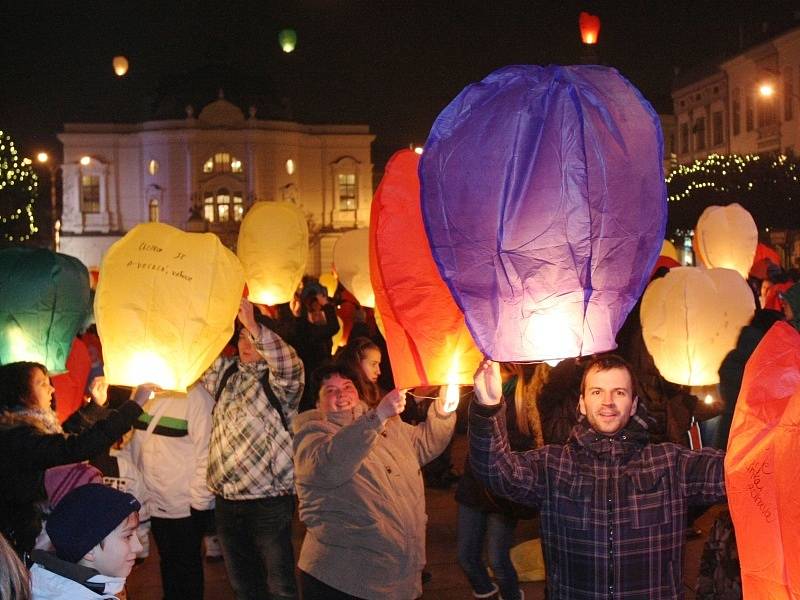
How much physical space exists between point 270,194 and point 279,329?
62.1 meters

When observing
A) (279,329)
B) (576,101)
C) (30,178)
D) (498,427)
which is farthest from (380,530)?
(30,178)

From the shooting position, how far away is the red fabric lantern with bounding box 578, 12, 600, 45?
13.0m

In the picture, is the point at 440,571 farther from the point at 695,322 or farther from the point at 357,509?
the point at 357,509

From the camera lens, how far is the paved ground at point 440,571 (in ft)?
23.7

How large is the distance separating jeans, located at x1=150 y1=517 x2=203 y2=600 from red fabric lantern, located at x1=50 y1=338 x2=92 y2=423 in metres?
1.39

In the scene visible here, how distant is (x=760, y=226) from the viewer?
112 ft

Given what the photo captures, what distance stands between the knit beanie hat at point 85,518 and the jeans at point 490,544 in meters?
3.07

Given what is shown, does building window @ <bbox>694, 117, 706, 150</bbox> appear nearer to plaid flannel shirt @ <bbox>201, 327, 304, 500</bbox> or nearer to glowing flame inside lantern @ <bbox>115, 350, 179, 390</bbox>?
plaid flannel shirt @ <bbox>201, 327, 304, 500</bbox>

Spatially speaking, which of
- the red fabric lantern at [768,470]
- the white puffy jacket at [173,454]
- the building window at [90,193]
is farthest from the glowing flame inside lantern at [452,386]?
the building window at [90,193]

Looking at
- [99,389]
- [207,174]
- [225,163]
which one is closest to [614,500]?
[99,389]

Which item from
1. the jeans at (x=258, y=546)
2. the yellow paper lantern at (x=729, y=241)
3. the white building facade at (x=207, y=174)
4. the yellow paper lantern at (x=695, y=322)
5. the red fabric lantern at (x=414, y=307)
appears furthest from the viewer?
the white building facade at (x=207, y=174)

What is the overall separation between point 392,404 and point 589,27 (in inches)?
386

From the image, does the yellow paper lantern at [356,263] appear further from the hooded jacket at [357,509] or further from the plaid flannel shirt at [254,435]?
the hooded jacket at [357,509]

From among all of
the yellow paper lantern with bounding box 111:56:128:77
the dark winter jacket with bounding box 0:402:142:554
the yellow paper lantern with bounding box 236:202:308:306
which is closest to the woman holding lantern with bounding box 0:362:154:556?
the dark winter jacket with bounding box 0:402:142:554
